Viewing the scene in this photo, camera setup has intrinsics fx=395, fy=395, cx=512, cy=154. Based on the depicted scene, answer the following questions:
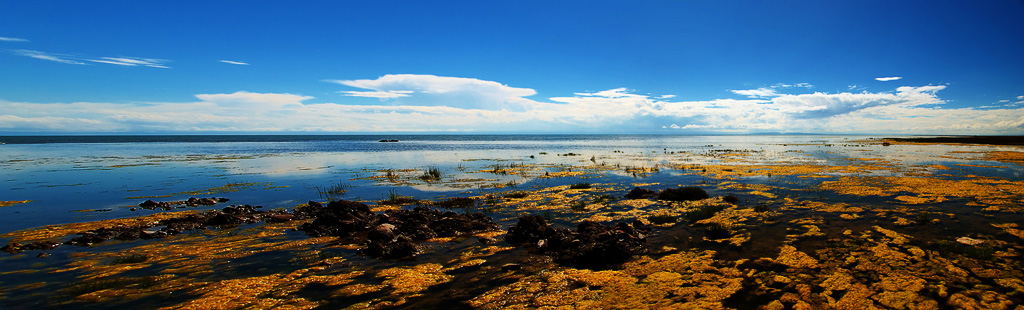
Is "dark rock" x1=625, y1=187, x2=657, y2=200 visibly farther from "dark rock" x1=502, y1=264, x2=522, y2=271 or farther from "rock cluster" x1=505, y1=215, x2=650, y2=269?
"dark rock" x1=502, y1=264, x2=522, y2=271

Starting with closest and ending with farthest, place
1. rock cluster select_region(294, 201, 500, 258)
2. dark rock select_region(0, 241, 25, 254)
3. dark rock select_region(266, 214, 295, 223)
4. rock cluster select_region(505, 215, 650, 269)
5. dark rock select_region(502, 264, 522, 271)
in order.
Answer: dark rock select_region(502, 264, 522, 271), rock cluster select_region(505, 215, 650, 269), dark rock select_region(0, 241, 25, 254), rock cluster select_region(294, 201, 500, 258), dark rock select_region(266, 214, 295, 223)

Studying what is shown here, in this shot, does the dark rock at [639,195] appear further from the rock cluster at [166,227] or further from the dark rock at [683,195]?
the rock cluster at [166,227]

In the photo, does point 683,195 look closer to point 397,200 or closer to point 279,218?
point 397,200

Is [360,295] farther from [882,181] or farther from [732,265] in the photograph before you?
[882,181]

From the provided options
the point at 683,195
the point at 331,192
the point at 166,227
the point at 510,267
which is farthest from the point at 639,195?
the point at 166,227

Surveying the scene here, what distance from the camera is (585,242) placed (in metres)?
11.5

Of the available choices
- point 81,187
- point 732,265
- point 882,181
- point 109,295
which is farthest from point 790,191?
point 81,187

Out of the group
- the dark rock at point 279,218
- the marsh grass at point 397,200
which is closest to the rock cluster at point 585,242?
the marsh grass at point 397,200

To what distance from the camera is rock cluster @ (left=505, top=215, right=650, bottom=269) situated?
10539 millimetres

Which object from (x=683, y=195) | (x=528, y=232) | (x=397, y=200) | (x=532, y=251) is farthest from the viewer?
(x=397, y=200)

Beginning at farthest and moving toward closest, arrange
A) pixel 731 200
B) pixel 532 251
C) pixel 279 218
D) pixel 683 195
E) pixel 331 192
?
1. pixel 331 192
2. pixel 683 195
3. pixel 731 200
4. pixel 279 218
5. pixel 532 251

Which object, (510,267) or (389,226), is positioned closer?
(510,267)

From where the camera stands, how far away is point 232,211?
16.8m

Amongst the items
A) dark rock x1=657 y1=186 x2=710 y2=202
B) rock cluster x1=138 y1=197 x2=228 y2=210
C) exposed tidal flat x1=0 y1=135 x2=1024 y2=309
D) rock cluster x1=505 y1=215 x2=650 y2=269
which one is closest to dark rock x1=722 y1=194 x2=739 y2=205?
exposed tidal flat x1=0 y1=135 x2=1024 y2=309
